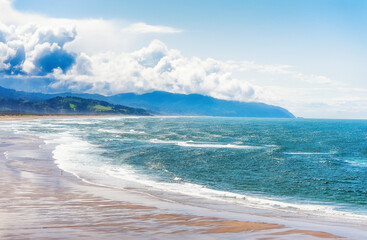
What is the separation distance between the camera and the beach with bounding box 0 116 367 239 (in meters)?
12.9

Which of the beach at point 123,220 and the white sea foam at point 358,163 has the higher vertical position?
the beach at point 123,220

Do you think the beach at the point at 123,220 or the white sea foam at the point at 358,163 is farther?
the white sea foam at the point at 358,163

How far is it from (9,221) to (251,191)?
20.3 m

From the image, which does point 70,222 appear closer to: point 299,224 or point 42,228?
point 42,228

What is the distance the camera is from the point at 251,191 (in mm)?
28609

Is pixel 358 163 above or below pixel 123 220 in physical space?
below

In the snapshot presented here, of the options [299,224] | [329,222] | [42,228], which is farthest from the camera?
[329,222]

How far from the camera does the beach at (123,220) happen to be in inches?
509

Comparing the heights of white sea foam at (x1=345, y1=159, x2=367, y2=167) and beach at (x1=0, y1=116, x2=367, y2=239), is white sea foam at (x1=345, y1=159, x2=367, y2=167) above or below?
below

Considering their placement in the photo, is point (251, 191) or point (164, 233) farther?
point (251, 191)

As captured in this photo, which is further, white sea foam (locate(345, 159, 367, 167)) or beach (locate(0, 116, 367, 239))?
white sea foam (locate(345, 159, 367, 167))

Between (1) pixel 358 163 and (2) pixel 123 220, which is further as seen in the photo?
(1) pixel 358 163

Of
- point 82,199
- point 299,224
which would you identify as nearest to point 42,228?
point 82,199

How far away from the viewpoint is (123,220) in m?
15.1
